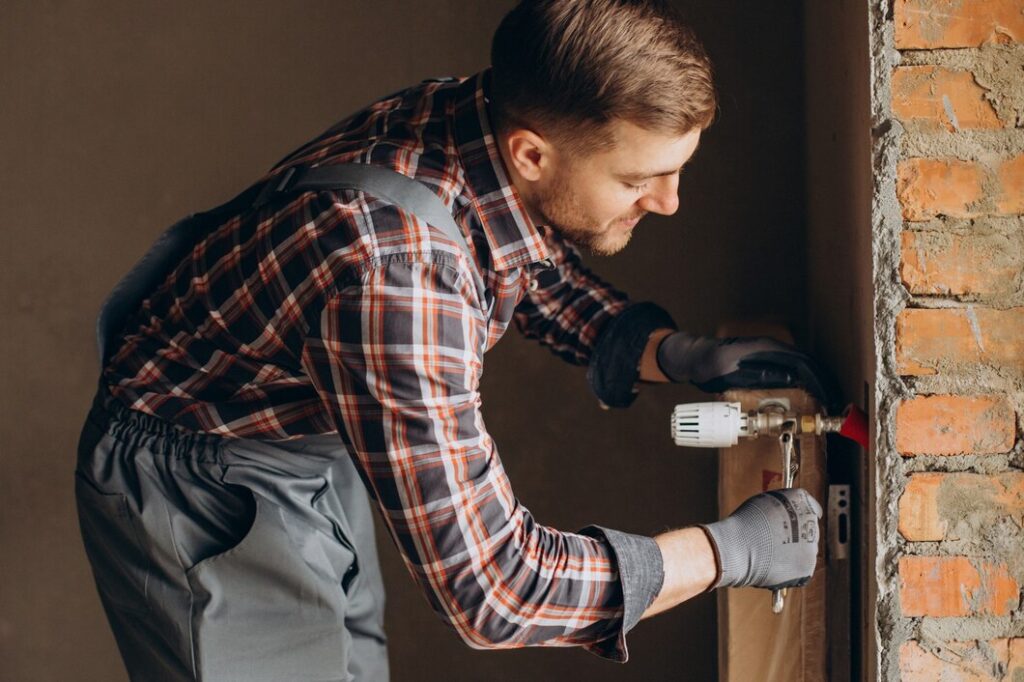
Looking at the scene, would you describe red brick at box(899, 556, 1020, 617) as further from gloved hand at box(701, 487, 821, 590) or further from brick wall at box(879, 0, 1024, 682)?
gloved hand at box(701, 487, 821, 590)

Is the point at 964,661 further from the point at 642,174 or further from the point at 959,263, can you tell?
the point at 642,174

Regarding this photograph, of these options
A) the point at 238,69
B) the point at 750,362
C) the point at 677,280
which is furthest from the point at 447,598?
the point at 238,69

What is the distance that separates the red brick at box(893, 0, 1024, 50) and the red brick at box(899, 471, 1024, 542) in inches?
16.2

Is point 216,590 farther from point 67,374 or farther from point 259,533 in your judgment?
point 67,374

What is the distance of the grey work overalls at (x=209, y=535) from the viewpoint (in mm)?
1165

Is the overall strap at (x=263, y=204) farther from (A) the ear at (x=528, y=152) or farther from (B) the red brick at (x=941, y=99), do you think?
(B) the red brick at (x=941, y=99)

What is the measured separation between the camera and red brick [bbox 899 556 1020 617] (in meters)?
0.99

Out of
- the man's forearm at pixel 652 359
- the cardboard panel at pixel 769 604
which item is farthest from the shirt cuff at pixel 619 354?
the cardboard panel at pixel 769 604

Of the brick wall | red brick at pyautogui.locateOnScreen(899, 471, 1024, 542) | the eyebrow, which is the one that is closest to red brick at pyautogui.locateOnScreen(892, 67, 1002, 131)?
the brick wall

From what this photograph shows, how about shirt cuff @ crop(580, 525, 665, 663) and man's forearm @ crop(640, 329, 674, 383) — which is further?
man's forearm @ crop(640, 329, 674, 383)

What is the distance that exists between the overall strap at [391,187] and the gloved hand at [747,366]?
0.40 metres

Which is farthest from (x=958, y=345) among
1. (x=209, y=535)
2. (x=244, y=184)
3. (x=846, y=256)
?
(x=244, y=184)

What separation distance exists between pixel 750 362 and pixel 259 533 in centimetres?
62

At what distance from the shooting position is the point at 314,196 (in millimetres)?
973
